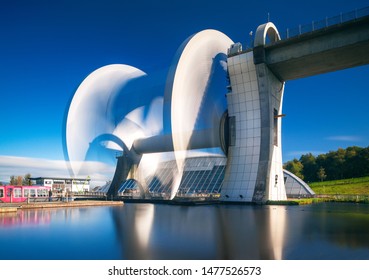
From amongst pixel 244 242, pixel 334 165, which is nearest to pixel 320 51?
pixel 244 242

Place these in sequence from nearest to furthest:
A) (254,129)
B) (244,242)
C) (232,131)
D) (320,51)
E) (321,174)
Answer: (244,242)
(320,51)
(254,129)
(232,131)
(321,174)

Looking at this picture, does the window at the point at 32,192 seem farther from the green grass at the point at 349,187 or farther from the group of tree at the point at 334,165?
the group of tree at the point at 334,165

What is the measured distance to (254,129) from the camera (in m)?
30.4

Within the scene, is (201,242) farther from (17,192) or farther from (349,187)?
(349,187)

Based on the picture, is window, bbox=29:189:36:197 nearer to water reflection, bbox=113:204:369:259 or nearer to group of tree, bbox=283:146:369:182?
water reflection, bbox=113:204:369:259

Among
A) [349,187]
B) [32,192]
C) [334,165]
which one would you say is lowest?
[349,187]

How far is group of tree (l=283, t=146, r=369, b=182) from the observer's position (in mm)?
65500

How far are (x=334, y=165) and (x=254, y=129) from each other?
159ft

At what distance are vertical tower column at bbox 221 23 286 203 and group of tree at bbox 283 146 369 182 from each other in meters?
42.8

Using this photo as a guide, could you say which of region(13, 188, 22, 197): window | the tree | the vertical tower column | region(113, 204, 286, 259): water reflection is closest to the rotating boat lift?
the vertical tower column

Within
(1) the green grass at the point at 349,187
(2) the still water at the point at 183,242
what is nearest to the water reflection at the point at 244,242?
(2) the still water at the point at 183,242

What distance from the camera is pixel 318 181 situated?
243 feet
